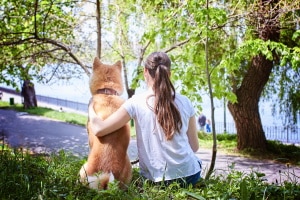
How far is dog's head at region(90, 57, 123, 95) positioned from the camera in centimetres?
306

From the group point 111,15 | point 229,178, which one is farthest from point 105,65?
A: point 111,15

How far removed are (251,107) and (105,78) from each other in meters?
9.95

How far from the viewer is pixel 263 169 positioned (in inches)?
372

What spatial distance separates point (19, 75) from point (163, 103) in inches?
240

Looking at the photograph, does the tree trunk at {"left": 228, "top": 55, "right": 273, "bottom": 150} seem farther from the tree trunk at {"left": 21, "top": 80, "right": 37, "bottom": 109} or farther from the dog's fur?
the tree trunk at {"left": 21, "top": 80, "right": 37, "bottom": 109}

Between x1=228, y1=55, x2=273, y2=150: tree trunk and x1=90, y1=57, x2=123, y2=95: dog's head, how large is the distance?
30.7 ft

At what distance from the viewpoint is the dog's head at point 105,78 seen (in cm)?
306

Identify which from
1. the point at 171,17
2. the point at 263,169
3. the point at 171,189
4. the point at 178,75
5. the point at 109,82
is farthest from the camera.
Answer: the point at 263,169

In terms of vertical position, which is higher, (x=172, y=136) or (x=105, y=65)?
(x=105, y=65)

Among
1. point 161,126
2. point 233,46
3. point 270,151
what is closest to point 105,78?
point 161,126

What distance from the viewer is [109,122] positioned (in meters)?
2.70

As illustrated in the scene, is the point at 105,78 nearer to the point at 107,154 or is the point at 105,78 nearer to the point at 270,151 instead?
Result: the point at 107,154

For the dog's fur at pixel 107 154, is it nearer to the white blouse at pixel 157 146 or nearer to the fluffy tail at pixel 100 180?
the fluffy tail at pixel 100 180

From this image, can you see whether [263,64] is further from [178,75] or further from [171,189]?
[171,189]
